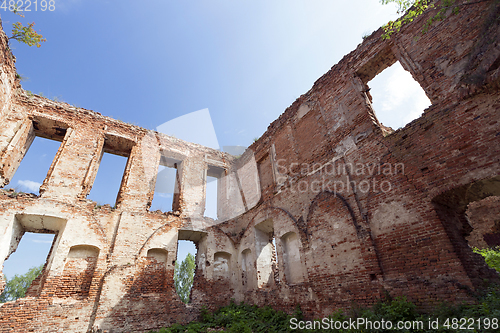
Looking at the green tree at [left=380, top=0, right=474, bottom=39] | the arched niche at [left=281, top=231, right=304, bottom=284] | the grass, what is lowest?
the grass

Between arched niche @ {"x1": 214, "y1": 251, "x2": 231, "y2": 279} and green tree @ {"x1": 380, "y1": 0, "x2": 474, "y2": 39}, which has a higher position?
green tree @ {"x1": 380, "y1": 0, "x2": 474, "y2": 39}

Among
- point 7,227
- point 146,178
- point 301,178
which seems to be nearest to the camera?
point 7,227

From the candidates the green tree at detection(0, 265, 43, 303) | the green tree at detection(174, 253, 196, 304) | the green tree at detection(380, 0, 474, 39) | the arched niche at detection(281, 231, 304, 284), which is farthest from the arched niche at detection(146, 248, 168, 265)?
the green tree at detection(0, 265, 43, 303)

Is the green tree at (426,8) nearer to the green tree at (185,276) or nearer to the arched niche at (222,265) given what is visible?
the arched niche at (222,265)

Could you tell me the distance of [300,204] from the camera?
827cm

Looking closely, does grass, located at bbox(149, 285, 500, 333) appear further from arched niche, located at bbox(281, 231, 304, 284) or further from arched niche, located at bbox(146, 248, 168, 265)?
arched niche, located at bbox(146, 248, 168, 265)

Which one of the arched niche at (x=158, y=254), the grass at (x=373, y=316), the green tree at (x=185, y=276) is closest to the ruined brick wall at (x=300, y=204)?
the arched niche at (x=158, y=254)

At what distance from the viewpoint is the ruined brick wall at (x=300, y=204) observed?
4996 millimetres

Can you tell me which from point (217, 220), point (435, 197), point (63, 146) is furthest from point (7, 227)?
point (435, 197)

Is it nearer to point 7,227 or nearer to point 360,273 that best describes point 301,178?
point 360,273

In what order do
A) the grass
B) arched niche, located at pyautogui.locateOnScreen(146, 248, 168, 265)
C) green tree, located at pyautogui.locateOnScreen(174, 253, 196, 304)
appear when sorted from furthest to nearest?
1. green tree, located at pyautogui.locateOnScreen(174, 253, 196, 304)
2. arched niche, located at pyautogui.locateOnScreen(146, 248, 168, 265)
3. the grass

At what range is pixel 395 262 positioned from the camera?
17.6 feet

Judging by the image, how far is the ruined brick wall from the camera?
5.00 m

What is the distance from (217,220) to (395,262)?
7485 mm
